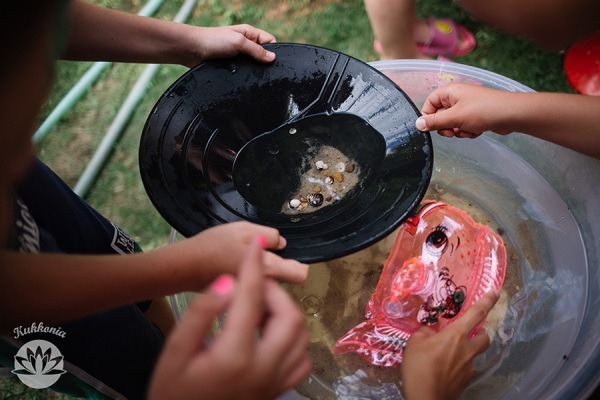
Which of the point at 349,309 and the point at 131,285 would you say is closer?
the point at 131,285

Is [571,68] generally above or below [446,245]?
above

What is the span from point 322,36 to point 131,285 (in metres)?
1.09

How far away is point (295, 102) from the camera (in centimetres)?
93

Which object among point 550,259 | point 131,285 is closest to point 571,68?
point 550,259

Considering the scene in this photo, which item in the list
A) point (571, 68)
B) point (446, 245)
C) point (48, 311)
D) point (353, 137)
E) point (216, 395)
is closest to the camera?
point (216, 395)

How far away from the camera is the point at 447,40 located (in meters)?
1.40

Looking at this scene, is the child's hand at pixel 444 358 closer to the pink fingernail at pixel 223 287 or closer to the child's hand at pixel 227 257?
the child's hand at pixel 227 257

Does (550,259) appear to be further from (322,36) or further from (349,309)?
(322,36)

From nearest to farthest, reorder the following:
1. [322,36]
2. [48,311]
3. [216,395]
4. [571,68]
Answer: [216,395] < [48,311] < [571,68] < [322,36]

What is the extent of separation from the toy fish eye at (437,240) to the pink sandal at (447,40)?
2.01 ft

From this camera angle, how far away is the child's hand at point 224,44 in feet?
2.99

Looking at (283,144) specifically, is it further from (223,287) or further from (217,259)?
(223,287)

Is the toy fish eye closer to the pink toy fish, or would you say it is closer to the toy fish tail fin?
the pink toy fish

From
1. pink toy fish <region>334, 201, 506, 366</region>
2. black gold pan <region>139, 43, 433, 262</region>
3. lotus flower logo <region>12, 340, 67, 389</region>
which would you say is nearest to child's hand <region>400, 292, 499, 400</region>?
pink toy fish <region>334, 201, 506, 366</region>
